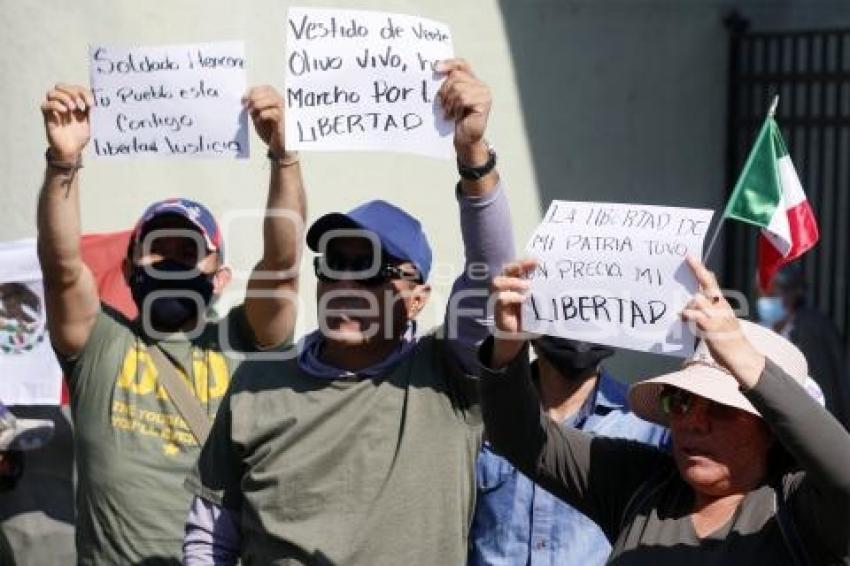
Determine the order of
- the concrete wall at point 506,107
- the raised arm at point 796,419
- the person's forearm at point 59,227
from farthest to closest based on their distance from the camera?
the concrete wall at point 506,107 → the person's forearm at point 59,227 → the raised arm at point 796,419

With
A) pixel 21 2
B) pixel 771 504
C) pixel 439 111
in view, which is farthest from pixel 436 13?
pixel 771 504

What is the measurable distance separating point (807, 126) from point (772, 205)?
19.9 feet

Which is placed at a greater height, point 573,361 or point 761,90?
point 761,90

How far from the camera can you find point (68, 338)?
5.04m

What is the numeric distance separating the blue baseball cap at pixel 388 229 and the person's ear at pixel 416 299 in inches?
1.3

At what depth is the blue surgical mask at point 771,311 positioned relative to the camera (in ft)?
31.3

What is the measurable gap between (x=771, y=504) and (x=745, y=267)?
692cm

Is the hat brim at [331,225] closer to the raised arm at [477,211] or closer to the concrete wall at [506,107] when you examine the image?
the raised arm at [477,211]

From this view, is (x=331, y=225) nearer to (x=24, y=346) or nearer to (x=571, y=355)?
(x=571, y=355)

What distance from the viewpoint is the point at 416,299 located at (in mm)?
4320

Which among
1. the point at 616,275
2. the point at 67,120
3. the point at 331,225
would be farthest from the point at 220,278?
the point at 616,275

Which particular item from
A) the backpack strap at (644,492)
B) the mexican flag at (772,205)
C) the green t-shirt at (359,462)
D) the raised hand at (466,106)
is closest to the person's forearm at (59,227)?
the green t-shirt at (359,462)

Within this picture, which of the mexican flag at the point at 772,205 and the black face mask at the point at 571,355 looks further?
the black face mask at the point at 571,355

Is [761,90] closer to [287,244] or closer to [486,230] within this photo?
[287,244]
